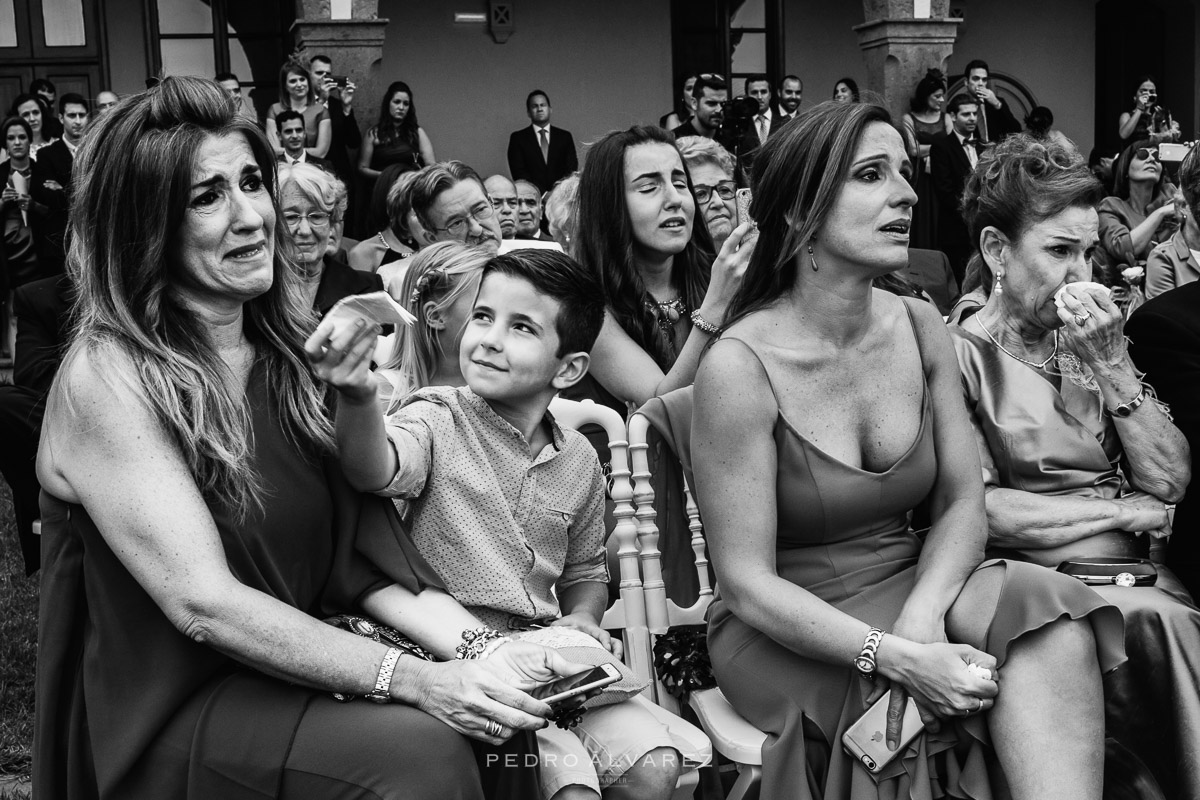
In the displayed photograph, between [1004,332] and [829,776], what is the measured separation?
4.28ft

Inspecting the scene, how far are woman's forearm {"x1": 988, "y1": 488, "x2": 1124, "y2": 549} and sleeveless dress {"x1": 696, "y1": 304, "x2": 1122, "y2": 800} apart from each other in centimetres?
30

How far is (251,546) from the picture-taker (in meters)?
2.34

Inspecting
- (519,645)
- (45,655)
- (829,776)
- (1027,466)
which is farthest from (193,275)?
(1027,466)

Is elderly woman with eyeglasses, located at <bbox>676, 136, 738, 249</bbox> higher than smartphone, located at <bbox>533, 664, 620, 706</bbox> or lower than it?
higher

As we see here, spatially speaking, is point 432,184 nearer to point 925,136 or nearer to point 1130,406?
point 1130,406

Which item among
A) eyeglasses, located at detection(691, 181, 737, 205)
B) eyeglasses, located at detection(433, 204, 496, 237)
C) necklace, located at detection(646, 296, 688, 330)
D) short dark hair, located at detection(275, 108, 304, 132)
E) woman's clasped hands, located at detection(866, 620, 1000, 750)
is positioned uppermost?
short dark hair, located at detection(275, 108, 304, 132)

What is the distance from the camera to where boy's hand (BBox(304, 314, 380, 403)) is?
7.20 ft

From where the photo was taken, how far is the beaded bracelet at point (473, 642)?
7.98 ft

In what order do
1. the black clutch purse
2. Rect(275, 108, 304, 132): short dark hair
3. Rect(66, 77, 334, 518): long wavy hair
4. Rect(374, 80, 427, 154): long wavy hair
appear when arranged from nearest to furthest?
Rect(66, 77, 334, 518): long wavy hair < the black clutch purse < Rect(275, 108, 304, 132): short dark hair < Rect(374, 80, 427, 154): long wavy hair

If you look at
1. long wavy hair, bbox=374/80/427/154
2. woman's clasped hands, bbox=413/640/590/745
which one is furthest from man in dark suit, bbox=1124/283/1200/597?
long wavy hair, bbox=374/80/427/154

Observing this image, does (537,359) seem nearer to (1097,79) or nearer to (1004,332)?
(1004,332)

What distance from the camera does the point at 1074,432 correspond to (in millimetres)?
3186

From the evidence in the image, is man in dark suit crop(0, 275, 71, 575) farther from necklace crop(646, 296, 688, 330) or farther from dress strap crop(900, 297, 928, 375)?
dress strap crop(900, 297, 928, 375)

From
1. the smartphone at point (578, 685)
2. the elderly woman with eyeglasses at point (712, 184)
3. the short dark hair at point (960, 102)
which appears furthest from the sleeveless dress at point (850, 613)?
the short dark hair at point (960, 102)
